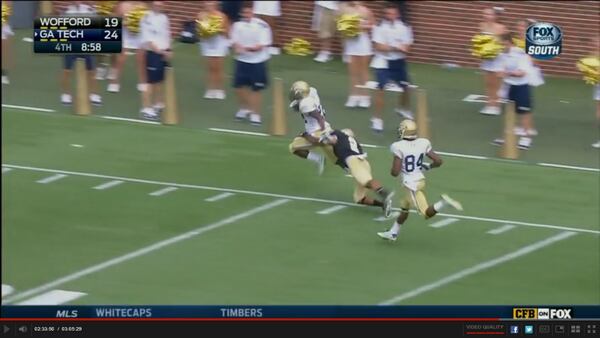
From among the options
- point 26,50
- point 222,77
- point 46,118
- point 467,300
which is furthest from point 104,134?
point 467,300

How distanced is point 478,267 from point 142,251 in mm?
4026

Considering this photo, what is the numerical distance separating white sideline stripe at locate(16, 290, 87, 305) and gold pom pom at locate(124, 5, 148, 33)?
8836 mm

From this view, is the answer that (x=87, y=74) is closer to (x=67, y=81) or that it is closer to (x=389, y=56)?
(x=67, y=81)

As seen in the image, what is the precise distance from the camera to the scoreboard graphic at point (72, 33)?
2369 centimetres

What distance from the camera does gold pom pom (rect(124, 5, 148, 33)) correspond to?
1034 inches

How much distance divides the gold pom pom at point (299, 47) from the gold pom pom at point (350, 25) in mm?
3664

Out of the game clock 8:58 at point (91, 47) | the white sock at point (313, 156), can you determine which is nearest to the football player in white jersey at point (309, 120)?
the white sock at point (313, 156)

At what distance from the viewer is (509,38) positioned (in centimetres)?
2492

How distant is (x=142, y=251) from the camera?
64.4ft

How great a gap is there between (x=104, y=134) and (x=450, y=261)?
7422 millimetres

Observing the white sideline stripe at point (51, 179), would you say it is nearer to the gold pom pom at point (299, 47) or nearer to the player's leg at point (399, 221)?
the player's leg at point (399, 221)

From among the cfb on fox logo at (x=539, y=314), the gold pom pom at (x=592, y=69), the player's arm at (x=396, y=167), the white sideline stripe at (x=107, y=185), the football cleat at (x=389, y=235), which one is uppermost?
the gold pom pom at (x=592, y=69)

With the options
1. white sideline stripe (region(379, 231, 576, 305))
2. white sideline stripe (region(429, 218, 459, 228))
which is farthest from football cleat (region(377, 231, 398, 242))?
white sideline stripe (region(379, 231, 576, 305))

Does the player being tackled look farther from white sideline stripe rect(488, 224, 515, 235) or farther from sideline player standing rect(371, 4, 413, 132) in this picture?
sideline player standing rect(371, 4, 413, 132)
